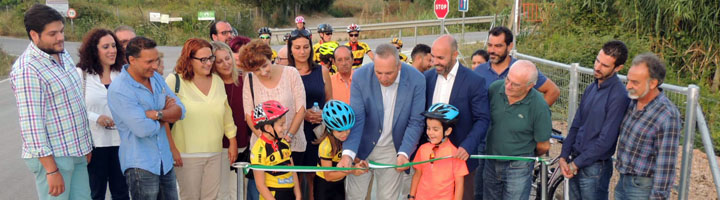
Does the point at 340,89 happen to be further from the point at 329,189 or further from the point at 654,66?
the point at 654,66

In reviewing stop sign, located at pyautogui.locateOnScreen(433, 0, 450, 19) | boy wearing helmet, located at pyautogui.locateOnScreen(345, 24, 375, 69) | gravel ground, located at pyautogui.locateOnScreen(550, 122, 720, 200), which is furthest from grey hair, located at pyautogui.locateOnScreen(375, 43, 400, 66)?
stop sign, located at pyautogui.locateOnScreen(433, 0, 450, 19)

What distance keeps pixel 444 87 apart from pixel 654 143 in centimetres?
161

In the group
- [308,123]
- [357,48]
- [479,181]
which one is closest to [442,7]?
[357,48]

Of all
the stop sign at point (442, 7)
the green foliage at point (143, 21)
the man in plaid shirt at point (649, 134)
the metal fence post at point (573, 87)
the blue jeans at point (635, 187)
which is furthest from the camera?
the green foliage at point (143, 21)

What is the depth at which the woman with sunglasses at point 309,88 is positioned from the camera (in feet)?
17.3

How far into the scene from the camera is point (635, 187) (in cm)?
427

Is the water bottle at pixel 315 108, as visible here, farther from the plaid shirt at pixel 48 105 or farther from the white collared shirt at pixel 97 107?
the plaid shirt at pixel 48 105

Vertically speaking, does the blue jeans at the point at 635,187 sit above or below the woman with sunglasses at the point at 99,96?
below

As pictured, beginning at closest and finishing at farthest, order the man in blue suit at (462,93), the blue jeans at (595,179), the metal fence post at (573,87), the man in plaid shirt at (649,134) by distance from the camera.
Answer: the man in plaid shirt at (649,134) → the blue jeans at (595,179) → the man in blue suit at (462,93) → the metal fence post at (573,87)

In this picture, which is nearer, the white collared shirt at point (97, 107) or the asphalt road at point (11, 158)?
the white collared shirt at point (97, 107)

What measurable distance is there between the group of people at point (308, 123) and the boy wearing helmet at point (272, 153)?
1 centimetres

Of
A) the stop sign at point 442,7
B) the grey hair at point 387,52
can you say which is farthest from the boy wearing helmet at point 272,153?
the stop sign at point 442,7

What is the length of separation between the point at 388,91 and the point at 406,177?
1.03 metres

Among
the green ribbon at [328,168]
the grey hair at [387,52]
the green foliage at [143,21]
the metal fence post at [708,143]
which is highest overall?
the green foliage at [143,21]
